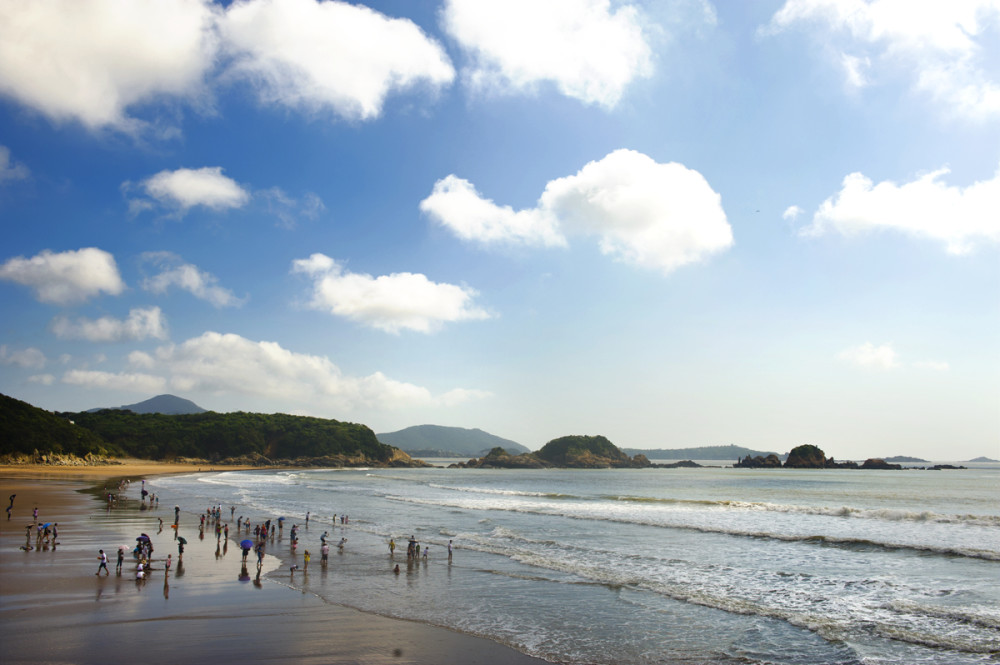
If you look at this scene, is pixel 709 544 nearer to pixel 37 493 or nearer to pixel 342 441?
pixel 37 493

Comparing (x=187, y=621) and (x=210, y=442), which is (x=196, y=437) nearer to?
(x=210, y=442)

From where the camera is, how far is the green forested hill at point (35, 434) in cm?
8144

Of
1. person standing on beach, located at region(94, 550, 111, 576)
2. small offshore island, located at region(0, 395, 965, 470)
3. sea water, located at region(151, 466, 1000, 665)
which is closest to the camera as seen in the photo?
sea water, located at region(151, 466, 1000, 665)

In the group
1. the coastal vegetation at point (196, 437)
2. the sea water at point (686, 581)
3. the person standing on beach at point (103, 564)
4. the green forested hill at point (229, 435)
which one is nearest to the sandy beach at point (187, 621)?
the person standing on beach at point (103, 564)

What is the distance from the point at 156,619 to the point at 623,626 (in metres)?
13.7

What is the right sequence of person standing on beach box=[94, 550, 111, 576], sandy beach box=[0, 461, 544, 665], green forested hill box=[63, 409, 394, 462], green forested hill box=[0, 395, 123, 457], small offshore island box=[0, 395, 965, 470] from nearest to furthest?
sandy beach box=[0, 461, 544, 665] < person standing on beach box=[94, 550, 111, 576] < green forested hill box=[0, 395, 123, 457] < small offshore island box=[0, 395, 965, 470] < green forested hill box=[63, 409, 394, 462]

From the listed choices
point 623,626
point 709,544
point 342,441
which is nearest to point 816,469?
point 342,441

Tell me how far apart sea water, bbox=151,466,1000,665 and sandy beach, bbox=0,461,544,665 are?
148cm

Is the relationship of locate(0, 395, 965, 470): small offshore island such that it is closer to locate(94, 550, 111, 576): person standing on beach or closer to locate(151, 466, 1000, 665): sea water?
locate(151, 466, 1000, 665): sea water

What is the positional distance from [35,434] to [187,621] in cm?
9612

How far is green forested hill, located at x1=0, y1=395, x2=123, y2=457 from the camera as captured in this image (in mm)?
81438

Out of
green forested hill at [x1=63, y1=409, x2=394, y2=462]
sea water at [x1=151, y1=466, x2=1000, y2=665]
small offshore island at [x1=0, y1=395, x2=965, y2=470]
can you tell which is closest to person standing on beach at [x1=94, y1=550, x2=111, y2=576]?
sea water at [x1=151, y1=466, x2=1000, y2=665]

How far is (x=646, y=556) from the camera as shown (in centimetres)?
2712

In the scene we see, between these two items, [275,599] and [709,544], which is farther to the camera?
[709,544]
